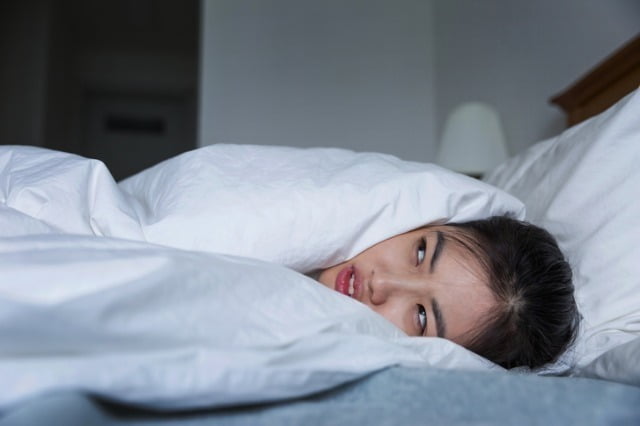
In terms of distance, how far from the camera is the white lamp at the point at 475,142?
184 cm

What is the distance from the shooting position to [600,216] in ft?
2.85

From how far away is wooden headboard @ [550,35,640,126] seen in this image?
1.18 meters

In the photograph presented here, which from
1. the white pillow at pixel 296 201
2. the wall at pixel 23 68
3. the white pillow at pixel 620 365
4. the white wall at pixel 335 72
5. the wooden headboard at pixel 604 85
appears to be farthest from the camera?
the wall at pixel 23 68

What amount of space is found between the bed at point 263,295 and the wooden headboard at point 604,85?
0.30 meters

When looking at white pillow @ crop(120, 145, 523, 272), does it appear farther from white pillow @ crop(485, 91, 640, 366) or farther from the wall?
the wall

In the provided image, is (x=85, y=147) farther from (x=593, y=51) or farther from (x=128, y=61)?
(x=593, y=51)

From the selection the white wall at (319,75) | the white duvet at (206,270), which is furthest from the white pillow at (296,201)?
the white wall at (319,75)

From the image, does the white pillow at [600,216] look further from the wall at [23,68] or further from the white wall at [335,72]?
the wall at [23,68]

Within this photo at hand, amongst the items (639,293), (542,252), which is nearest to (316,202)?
(542,252)

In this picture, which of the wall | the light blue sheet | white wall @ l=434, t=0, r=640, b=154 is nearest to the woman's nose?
the light blue sheet

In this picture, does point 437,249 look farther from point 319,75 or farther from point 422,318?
point 319,75

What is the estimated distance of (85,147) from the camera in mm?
4621

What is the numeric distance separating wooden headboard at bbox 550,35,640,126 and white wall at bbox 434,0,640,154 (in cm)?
15

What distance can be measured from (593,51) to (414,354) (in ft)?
4.05
